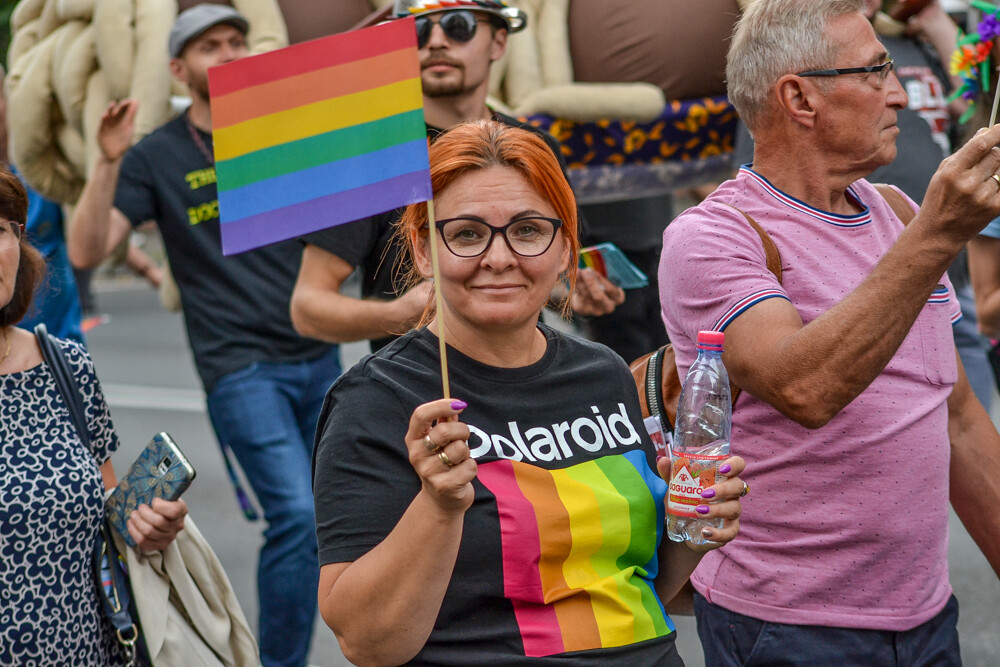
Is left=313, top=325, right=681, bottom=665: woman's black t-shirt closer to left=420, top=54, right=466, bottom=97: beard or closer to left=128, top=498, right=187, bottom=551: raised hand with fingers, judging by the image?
left=128, top=498, right=187, bottom=551: raised hand with fingers

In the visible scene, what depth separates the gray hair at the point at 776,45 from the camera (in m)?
2.44

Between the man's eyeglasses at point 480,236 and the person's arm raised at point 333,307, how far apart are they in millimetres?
1202

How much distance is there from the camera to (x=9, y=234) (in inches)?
114

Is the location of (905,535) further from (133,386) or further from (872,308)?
(133,386)

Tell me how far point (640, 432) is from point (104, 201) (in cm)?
283

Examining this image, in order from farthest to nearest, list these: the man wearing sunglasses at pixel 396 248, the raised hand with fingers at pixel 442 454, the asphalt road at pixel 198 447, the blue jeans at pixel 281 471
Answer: the asphalt road at pixel 198 447
the blue jeans at pixel 281 471
the man wearing sunglasses at pixel 396 248
the raised hand with fingers at pixel 442 454

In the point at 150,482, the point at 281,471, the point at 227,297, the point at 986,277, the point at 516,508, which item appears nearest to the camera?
the point at 516,508

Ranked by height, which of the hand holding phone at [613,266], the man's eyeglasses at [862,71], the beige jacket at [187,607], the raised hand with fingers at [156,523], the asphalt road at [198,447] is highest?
the man's eyeglasses at [862,71]

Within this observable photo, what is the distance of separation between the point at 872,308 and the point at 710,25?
2.72 m

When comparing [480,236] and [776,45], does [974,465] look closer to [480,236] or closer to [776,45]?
[776,45]

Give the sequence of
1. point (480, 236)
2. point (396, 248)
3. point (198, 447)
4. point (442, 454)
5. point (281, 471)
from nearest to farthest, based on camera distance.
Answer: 1. point (442, 454)
2. point (480, 236)
3. point (396, 248)
4. point (281, 471)
5. point (198, 447)

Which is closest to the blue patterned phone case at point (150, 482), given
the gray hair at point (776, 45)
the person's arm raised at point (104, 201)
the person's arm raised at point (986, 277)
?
the gray hair at point (776, 45)

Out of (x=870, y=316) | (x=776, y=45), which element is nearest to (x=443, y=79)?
(x=776, y=45)

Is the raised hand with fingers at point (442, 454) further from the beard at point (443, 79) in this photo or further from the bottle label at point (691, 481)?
the beard at point (443, 79)
